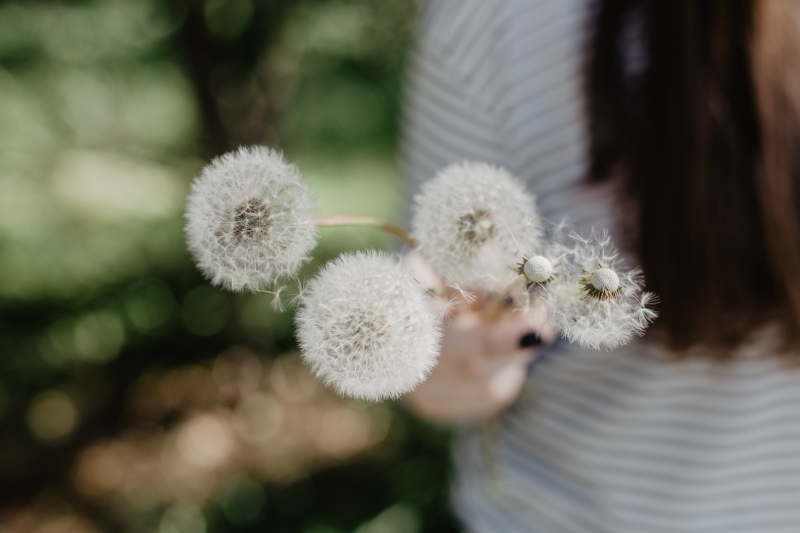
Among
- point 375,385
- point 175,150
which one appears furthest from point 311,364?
point 175,150

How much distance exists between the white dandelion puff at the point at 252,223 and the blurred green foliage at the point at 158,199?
1.10 m

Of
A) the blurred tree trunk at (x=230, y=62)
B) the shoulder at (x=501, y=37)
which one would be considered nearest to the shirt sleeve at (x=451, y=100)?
the shoulder at (x=501, y=37)

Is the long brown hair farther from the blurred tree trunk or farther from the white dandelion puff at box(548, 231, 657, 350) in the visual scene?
the blurred tree trunk

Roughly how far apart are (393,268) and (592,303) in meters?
0.10

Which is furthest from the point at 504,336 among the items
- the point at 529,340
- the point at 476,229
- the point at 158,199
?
the point at 158,199

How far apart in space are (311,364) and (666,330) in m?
0.46

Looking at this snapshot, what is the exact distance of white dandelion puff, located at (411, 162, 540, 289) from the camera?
32 cm

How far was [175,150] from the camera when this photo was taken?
152 cm

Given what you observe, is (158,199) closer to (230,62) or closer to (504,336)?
(230,62)

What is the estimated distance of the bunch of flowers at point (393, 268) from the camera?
282mm

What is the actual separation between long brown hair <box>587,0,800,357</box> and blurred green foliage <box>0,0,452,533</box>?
97 cm

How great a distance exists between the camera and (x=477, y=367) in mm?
620

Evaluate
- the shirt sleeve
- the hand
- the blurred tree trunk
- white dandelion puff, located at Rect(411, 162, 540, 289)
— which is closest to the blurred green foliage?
the blurred tree trunk

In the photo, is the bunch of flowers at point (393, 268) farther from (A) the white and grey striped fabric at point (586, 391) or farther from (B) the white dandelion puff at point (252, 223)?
(A) the white and grey striped fabric at point (586, 391)
